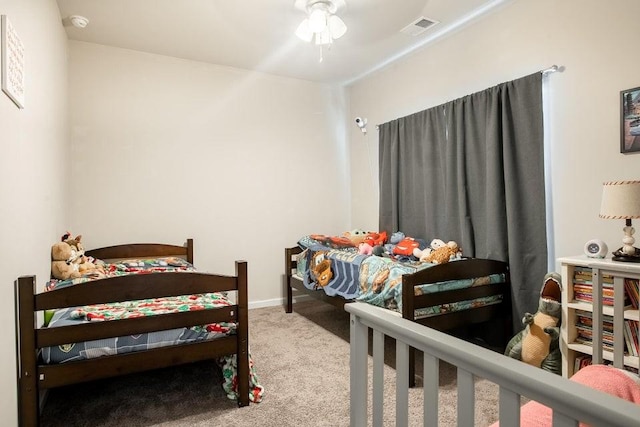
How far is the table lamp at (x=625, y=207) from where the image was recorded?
1.76 meters

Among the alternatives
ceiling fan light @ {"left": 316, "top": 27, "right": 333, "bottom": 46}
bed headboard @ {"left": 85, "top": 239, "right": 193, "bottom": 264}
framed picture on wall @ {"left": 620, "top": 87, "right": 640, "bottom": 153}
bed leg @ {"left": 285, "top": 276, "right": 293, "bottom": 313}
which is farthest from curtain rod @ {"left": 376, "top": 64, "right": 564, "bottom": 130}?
bed headboard @ {"left": 85, "top": 239, "right": 193, "bottom": 264}

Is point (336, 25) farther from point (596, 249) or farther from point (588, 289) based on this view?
point (588, 289)

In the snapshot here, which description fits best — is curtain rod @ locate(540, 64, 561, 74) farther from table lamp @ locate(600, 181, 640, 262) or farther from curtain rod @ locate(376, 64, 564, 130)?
table lamp @ locate(600, 181, 640, 262)

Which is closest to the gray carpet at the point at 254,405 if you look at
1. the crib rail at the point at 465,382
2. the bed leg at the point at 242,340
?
the bed leg at the point at 242,340

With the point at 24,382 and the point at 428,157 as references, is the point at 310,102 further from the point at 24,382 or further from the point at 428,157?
the point at 24,382

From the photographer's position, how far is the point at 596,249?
203 centimetres

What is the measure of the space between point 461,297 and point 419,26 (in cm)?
213

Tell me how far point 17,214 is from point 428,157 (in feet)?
9.43

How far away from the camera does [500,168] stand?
2.64m

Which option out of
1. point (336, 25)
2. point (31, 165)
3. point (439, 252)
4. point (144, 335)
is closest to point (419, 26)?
point (336, 25)

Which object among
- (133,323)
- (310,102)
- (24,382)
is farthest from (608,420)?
(310,102)

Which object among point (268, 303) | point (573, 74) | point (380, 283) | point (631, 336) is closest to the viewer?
point (631, 336)

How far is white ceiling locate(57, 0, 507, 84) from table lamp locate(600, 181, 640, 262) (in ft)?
5.29

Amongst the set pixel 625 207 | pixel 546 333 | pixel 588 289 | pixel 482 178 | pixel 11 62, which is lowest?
pixel 546 333
